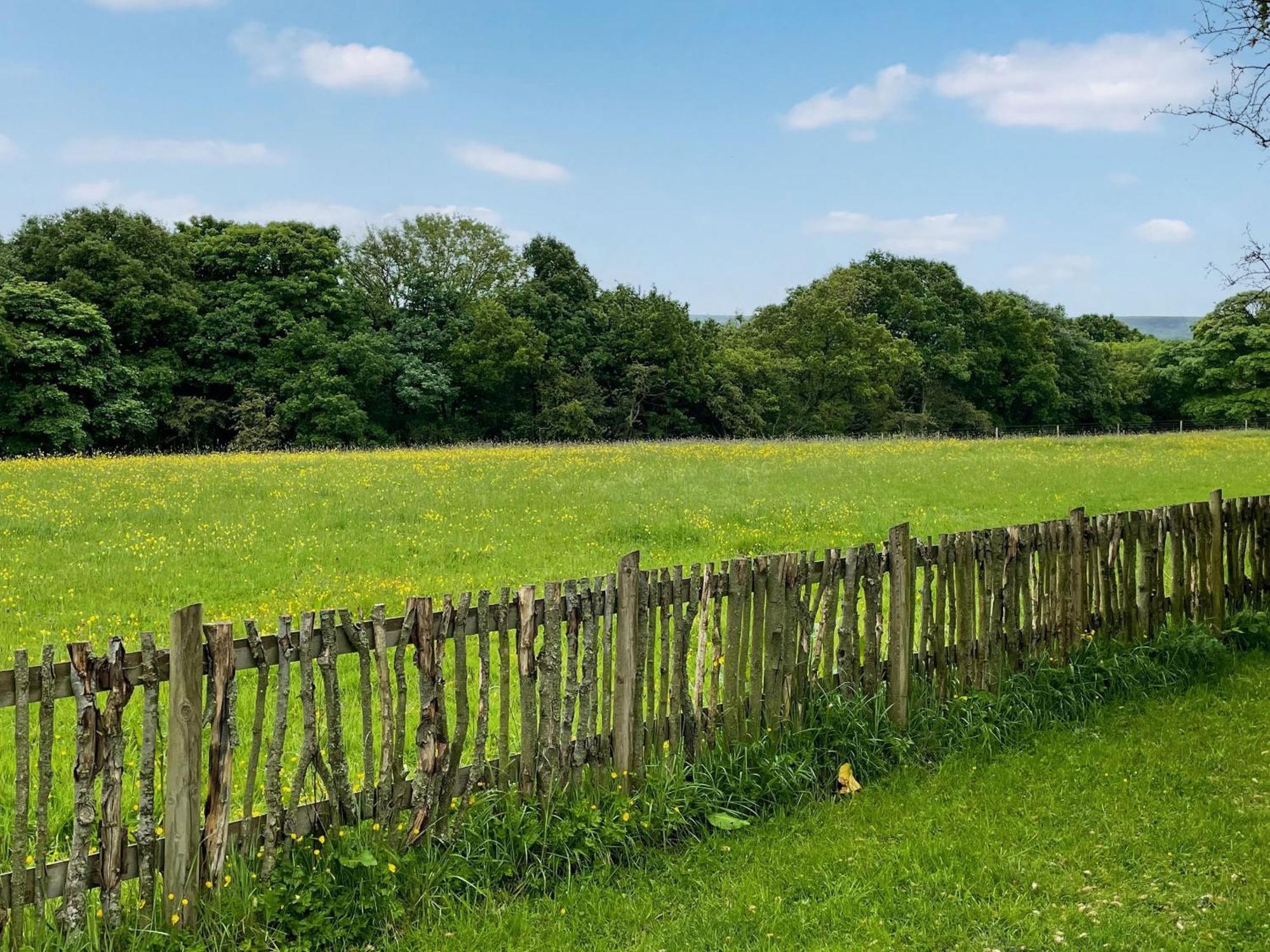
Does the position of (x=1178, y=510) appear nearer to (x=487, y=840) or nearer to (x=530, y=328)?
(x=487, y=840)

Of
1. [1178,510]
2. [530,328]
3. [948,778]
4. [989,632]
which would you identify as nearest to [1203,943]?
[948,778]

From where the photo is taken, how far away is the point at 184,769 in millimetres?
3949

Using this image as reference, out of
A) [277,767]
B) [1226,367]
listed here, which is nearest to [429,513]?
[277,767]

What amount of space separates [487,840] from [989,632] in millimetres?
4232

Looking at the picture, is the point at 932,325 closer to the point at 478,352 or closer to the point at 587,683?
the point at 478,352

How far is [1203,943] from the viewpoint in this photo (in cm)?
416

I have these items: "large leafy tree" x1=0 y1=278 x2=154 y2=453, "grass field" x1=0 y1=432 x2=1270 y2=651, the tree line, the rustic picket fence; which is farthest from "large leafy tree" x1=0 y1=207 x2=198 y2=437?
the rustic picket fence

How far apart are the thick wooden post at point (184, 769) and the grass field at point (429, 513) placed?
597 cm

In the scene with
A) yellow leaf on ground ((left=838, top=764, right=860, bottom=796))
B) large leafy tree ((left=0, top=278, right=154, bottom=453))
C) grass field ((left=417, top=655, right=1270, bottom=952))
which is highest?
large leafy tree ((left=0, top=278, right=154, bottom=453))

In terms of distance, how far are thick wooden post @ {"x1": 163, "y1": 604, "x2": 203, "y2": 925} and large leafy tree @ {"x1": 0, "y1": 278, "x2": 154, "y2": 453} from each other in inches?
1745

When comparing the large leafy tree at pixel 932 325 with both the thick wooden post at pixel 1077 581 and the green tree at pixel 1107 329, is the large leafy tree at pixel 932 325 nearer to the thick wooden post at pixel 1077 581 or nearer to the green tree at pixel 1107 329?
the green tree at pixel 1107 329

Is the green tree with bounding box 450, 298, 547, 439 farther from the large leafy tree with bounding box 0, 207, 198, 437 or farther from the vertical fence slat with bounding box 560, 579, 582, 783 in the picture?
the vertical fence slat with bounding box 560, 579, 582, 783

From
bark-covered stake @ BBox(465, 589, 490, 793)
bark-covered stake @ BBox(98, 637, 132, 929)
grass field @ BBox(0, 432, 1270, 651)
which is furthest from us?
grass field @ BBox(0, 432, 1270, 651)

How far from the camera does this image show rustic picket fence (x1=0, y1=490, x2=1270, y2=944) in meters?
3.78
